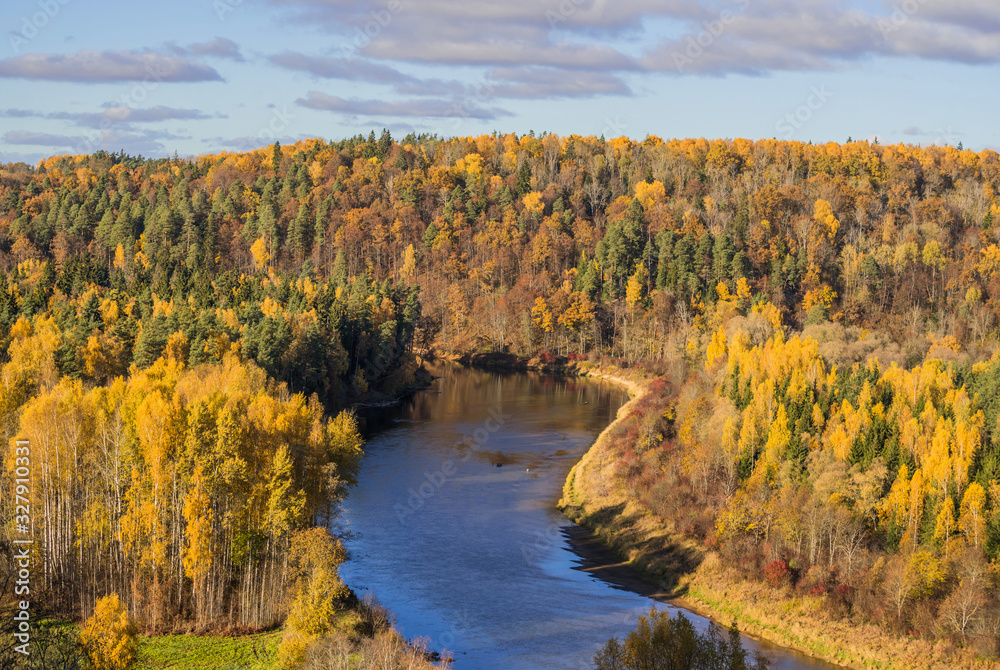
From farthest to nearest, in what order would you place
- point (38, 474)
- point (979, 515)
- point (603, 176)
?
1. point (603, 176)
2. point (979, 515)
3. point (38, 474)

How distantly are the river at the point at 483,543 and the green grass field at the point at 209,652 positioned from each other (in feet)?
21.9

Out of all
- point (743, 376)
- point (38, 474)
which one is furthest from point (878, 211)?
point (38, 474)

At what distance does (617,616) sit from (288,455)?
16.8m

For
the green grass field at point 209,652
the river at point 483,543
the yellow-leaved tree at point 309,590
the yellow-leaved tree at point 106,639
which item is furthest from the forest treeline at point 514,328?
the yellow-leaved tree at point 106,639

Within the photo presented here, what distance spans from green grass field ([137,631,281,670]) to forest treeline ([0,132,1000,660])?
1719 millimetres

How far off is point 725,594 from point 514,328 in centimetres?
8449

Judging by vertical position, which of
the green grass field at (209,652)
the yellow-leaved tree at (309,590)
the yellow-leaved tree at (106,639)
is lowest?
the green grass field at (209,652)

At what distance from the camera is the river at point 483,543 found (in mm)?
40156

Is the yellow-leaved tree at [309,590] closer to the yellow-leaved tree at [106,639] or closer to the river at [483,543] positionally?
the river at [483,543]

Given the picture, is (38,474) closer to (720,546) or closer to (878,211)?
(720,546)

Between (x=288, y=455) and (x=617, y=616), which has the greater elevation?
(x=288, y=455)

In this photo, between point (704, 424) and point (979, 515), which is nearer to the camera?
point (979, 515)

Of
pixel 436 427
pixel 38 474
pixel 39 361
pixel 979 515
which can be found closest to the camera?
pixel 38 474

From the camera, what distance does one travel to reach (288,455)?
40.6 meters
